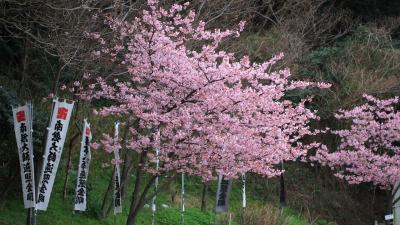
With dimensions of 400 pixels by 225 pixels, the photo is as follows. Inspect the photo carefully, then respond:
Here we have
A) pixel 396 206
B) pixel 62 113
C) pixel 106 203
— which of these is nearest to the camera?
pixel 62 113

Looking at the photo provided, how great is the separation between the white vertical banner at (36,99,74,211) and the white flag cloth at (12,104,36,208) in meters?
0.18

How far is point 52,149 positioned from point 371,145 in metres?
10.8

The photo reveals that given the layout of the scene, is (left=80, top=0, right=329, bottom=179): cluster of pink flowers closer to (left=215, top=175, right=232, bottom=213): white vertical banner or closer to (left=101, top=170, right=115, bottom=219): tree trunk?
(left=101, top=170, right=115, bottom=219): tree trunk

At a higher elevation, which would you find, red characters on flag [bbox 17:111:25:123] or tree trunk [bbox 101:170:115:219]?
red characters on flag [bbox 17:111:25:123]

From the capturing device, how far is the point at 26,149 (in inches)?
326

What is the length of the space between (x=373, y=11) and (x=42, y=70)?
572 inches

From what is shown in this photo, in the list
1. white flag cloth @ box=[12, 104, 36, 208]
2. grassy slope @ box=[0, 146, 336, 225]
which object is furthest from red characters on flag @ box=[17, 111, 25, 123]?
grassy slope @ box=[0, 146, 336, 225]

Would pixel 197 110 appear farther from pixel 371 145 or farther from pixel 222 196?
pixel 371 145

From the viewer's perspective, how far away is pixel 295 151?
31.1 feet

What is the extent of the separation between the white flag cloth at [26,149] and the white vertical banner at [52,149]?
183 millimetres

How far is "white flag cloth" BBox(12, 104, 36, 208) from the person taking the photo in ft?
26.8

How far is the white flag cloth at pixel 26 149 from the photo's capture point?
321 inches

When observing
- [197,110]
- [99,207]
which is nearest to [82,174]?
[99,207]

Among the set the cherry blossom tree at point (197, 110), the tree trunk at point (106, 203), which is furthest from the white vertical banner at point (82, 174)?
the tree trunk at point (106, 203)
